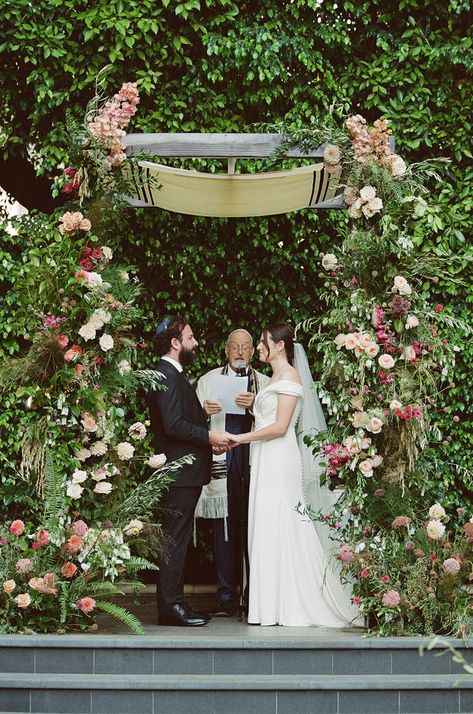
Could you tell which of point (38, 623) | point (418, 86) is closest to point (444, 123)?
point (418, 86)

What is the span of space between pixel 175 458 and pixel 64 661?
141 cm

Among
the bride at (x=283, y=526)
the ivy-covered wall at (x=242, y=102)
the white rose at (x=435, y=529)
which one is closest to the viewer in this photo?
the white rose at (x=435, y=529)

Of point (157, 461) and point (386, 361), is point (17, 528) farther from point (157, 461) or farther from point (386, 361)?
point (386, 361)

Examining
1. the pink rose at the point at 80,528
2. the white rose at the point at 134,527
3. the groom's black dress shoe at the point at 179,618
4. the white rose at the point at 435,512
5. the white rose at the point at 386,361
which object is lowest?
the groom's black dress shoe at the point at 179,618

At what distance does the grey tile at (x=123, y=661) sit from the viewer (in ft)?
18.9

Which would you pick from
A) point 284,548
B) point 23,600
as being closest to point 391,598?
point 284,548

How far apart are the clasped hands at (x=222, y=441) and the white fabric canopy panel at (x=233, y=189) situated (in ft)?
5.10

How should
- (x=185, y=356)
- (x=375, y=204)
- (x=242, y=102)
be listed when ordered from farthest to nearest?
(x=242, y=102), (x=185, y=356), (x=375, y=204)

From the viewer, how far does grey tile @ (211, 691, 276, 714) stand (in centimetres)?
557

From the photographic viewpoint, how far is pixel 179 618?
6492 mm

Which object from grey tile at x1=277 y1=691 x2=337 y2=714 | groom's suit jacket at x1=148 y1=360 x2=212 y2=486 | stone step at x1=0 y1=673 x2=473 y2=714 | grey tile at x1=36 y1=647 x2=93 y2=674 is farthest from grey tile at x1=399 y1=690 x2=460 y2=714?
groom's suit jacket at x1=148 y1=360 x2=212 y2=486

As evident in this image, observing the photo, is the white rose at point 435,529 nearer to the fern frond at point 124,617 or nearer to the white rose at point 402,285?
the white rose at point 402,285

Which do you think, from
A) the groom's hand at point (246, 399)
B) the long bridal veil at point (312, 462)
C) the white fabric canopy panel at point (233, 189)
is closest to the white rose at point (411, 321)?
the long bridal veil at point (312, 462)

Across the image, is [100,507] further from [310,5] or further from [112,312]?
[310,5]
